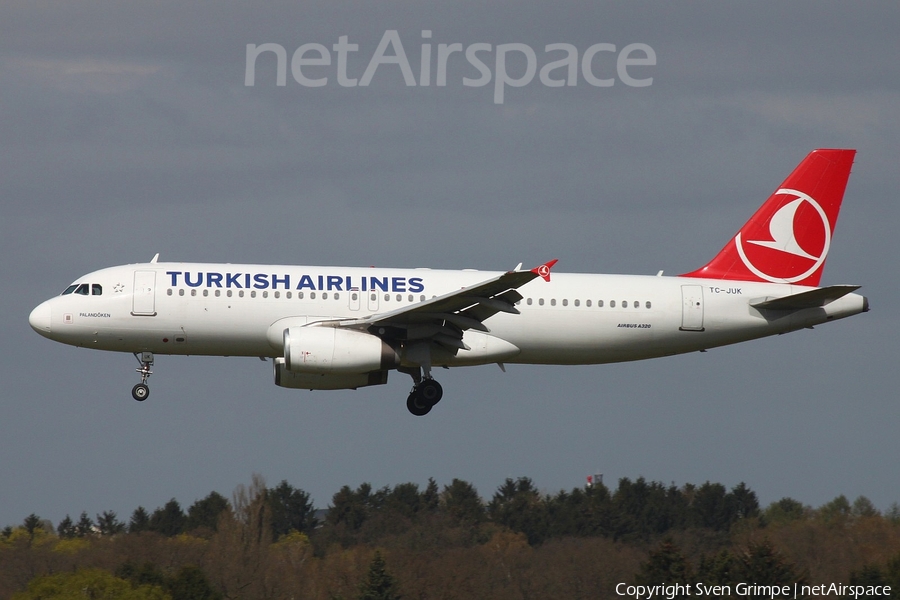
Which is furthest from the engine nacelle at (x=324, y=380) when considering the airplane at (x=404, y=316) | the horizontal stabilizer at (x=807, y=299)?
the horizontal stabilizer at (x=807, y=299)

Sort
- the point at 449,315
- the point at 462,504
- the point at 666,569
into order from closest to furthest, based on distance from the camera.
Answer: the point at 449,315, the point at 666,569, the point at 462,504

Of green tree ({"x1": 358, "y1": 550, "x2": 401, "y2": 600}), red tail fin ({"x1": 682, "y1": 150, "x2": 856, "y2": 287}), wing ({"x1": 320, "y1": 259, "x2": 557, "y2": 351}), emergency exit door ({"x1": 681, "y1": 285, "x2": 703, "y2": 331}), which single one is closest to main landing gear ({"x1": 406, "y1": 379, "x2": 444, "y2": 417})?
wing ({"x1": 320, "y1": 259, "x2": 557, "y2": 351})

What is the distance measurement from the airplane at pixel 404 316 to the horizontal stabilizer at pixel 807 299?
6cm

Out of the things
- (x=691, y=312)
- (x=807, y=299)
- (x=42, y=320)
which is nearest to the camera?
(x=42, y=320)

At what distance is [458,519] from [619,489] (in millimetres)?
16433

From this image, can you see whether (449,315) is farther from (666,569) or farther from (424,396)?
(666,569)

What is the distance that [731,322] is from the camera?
1615 inches

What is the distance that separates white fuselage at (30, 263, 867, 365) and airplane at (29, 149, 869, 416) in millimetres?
42

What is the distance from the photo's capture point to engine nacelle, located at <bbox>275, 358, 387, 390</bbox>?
40.1 metres

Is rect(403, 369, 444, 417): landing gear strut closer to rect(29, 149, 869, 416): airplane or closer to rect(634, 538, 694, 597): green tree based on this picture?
rect(29, 149, 869, 416): airplane

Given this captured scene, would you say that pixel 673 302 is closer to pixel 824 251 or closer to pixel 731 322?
pixel 731 322

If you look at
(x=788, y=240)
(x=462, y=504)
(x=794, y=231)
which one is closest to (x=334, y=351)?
(x=788, y=240)

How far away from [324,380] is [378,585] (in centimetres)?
3075

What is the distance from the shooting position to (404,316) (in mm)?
37406
